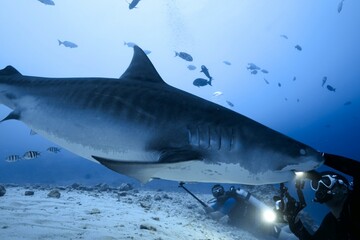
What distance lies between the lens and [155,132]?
263 centimetres

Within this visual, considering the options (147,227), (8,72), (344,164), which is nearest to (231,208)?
(147,227)

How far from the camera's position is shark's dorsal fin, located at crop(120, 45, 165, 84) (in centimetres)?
349

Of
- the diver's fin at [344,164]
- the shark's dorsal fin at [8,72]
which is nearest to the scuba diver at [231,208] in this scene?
the diver's fin at [344,164]

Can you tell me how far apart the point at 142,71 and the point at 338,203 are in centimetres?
362

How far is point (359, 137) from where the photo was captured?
302 feet

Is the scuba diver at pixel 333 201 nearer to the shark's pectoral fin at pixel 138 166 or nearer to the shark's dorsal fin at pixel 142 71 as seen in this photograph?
the shark's pectoral fin at pixel 138 166

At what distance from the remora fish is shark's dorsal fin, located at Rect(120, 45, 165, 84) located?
10 cm

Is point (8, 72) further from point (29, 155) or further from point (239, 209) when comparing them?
point (239, 209)

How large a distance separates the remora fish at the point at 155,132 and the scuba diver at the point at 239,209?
7671mm

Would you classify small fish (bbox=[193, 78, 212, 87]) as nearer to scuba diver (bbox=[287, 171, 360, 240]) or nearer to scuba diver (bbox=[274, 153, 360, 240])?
scuba diver (bbox=[274, 153, 360, 240])

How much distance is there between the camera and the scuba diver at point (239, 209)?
9906mm

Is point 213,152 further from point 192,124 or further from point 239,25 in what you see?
point 239,25

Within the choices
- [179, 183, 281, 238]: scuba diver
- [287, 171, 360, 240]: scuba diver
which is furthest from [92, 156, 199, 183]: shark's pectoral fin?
[179, 183, 281, 238]: scuba diver

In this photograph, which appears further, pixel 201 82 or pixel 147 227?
pixel 201 82
